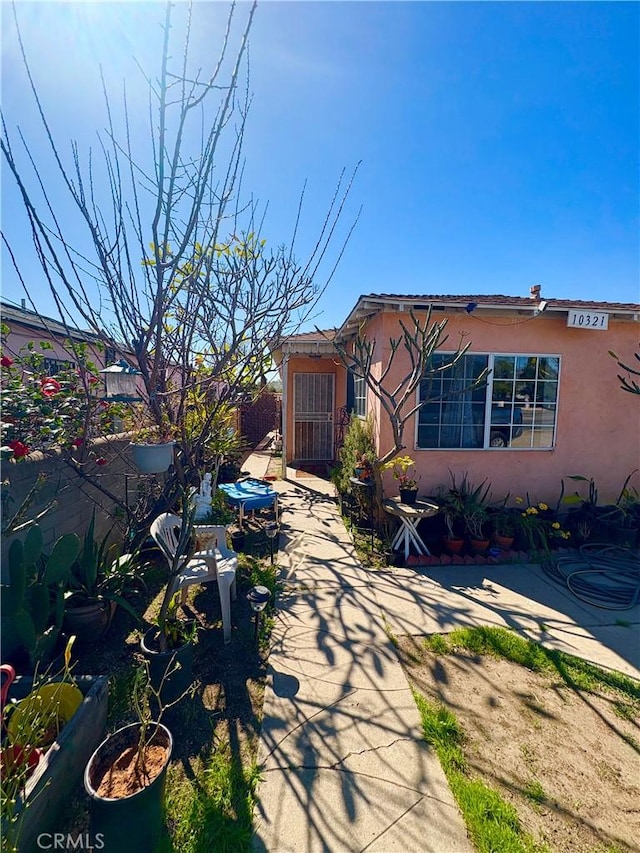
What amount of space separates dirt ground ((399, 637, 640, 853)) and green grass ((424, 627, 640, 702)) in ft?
0.32

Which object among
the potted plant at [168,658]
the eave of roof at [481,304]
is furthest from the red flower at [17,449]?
the eave of roof at [481,304]

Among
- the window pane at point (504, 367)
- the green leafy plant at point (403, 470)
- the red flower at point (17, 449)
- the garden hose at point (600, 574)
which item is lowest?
the garden hose at point (600, 574)

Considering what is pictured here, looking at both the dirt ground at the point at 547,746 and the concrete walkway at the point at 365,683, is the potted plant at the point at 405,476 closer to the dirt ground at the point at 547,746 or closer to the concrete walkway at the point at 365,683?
the concrete walkway at the point at 365,683

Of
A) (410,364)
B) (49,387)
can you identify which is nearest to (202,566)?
(49,387)

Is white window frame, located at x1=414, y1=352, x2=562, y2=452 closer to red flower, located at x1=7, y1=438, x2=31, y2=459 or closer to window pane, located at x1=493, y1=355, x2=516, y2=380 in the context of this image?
window pane, located at x1=493, y1=355, x2=516, y2=380

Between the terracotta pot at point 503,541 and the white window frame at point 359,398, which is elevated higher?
the white window frame at point 359,398

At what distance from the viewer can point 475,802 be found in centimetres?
198

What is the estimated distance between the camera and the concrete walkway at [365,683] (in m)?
1.88

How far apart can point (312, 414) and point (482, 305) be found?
6.14 meters

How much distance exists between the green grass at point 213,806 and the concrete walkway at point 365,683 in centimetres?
9

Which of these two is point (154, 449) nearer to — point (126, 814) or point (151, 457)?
point (151, 457)

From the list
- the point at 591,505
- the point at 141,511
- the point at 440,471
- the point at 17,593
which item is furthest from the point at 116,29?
the point at 591,505

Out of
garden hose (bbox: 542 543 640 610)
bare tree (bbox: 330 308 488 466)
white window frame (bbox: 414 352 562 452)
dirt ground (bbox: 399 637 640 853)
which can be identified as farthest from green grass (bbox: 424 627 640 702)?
white window frame (bbox: 414 352 562 452)

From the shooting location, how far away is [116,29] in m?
2.21
